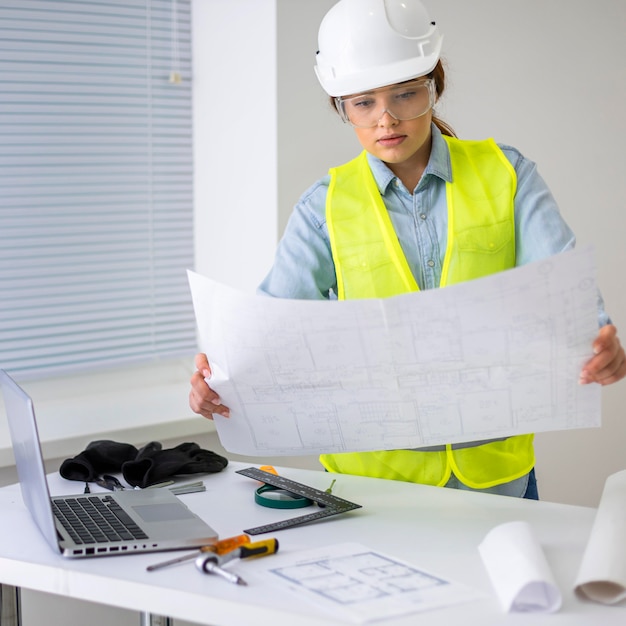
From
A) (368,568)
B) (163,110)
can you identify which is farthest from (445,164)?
(163,110)

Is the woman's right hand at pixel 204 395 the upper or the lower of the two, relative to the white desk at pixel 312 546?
upper

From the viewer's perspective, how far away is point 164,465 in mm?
1905

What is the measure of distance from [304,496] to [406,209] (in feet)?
2.00

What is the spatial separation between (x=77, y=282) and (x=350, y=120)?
1295 millimetres

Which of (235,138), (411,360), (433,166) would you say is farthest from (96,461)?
(235,138)

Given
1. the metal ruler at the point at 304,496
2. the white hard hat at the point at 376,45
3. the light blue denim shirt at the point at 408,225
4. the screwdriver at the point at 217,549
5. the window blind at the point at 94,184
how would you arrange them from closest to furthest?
the screwdriver at the point at 217,549 < the metal ruler at the point at 304,496 < the white hard hat at the point at 376,45 < the light blue denim shirt at the point at 408,225 < the window blind at the point at 94,184

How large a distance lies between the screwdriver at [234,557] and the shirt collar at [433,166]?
31.2 inches

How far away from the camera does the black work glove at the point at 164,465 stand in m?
1.89

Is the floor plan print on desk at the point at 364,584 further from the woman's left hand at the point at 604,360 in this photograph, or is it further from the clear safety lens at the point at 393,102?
the clear safety lens at the point at 393,102

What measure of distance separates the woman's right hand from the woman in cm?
3

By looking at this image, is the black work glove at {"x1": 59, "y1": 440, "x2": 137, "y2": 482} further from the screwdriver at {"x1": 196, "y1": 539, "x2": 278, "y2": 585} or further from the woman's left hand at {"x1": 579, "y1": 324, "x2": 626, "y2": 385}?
the woman's left hand at {"x1": 579, "y1": 324, "x2": 626, "y2": 385}

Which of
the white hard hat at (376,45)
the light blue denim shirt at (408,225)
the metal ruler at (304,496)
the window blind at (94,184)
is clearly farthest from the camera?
the window blind at (94,184)

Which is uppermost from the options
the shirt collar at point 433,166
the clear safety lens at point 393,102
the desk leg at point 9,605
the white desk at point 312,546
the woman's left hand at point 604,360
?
the clear safety lens at point 393,102

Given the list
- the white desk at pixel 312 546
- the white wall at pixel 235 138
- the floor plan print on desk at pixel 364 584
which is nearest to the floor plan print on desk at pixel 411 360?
the white desk at pixel 312 546
